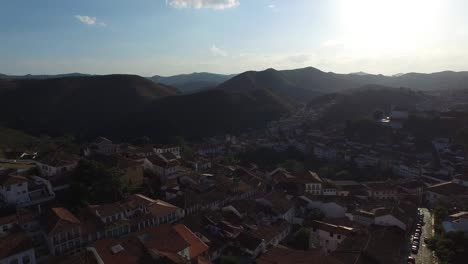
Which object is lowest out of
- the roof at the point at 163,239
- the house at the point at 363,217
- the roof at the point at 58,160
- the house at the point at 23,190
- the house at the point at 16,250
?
the house at the point at 363,217

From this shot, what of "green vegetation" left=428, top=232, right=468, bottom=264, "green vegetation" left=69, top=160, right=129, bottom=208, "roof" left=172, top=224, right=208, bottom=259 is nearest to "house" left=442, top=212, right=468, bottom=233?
"green vegetation" left=428, top=232, right=468, bottom=264

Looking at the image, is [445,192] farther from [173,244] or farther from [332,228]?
[173,244]

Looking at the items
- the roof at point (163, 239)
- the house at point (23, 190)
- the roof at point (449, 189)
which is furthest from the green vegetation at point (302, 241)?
the roof at point (449, 189)

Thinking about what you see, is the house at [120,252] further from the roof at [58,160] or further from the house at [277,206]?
the house at [277,206]

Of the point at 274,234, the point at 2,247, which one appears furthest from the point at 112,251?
the point at 274,234

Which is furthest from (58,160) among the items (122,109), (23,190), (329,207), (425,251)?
(122,109)

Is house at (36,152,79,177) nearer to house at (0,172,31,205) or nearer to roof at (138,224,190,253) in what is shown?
house at (0,172,31,205)
